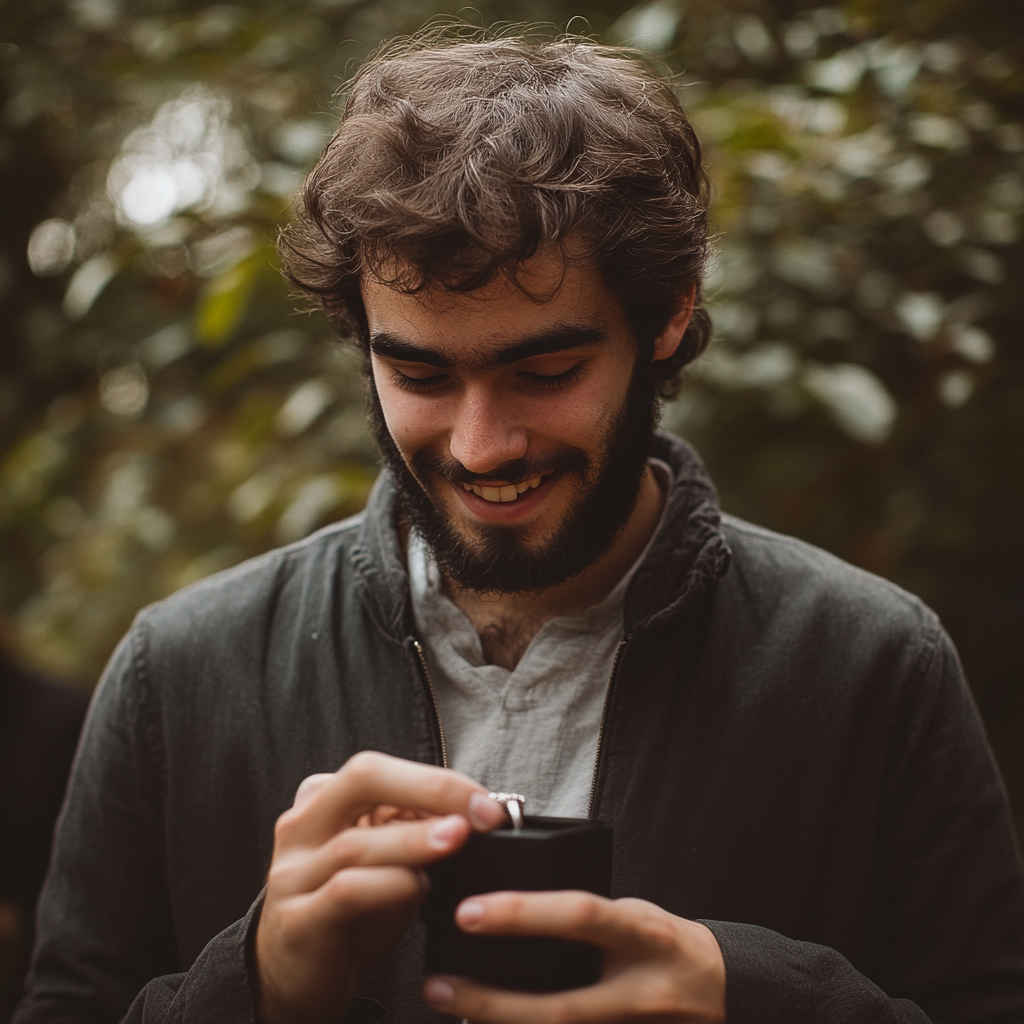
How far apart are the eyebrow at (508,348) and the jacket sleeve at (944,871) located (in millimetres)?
665

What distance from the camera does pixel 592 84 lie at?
1.44 meters

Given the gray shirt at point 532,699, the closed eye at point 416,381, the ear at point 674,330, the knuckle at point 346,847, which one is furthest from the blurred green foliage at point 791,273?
the knuckle at point 346,847

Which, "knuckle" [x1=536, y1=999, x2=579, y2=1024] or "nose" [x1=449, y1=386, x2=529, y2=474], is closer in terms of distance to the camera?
"knuckle" [x1=536, y1=999, x2=579, y2=1024]

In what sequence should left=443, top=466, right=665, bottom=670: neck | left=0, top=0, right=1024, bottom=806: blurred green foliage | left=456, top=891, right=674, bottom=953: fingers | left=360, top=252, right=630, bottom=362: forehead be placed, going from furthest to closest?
1. left=0, top=0, right=1024, bottom=806: blurred green foliage
2. left=443, top=466, right=665, bottom=670: neck
3. left=360, top=252, right=630, bottom=362: forehead
4. left=456, top=891, right=674, bottom=953: fingers

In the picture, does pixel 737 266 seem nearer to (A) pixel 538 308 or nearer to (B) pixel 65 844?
(A) pixel 538 308

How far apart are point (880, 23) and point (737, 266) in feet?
2.02

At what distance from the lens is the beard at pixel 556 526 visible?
1330 mm

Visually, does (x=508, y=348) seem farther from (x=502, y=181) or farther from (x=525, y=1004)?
(x=525, y=1004)

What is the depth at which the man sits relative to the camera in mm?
1273

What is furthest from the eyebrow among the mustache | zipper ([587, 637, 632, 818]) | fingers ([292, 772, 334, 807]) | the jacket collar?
fingers ([292, 772, 334, 807])

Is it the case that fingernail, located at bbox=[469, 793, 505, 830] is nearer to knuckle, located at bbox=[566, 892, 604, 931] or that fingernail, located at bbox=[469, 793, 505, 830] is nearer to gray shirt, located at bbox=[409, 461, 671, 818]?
knuckle, located at bbox=[566, 892, 604, 931]

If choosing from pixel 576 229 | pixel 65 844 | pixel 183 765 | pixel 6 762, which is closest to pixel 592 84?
pixel 576 229

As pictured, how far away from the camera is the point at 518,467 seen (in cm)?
129

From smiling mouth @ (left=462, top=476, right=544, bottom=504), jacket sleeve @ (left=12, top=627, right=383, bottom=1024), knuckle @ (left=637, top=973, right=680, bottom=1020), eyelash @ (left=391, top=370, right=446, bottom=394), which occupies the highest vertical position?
eyelash @ (left=391, top=370, right=446, bottom=394)
